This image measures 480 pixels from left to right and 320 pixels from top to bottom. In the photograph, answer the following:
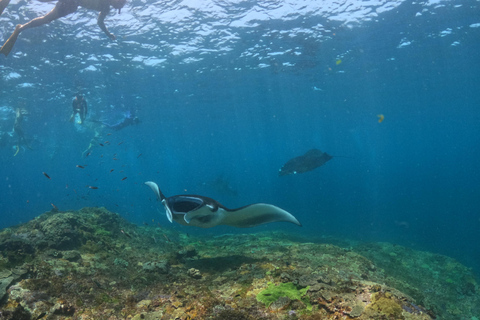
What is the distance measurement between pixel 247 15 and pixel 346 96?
24.2 m

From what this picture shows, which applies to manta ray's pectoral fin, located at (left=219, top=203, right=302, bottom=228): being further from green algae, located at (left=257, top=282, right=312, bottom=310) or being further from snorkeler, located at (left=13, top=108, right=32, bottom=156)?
snorkeler, located at (left=13, top=108, right=32, bottom=156)

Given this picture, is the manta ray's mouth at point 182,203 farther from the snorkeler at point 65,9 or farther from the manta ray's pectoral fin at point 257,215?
the snorkeler at point 65,9

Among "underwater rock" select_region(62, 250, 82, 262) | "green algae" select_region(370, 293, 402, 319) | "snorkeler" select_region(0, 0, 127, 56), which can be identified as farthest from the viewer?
"snorkeler" select_region(0, 0, 127, 56)

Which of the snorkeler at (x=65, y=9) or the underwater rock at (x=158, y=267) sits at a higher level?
the snorkeler at (x=65, y=9)

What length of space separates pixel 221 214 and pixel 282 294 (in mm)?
1773

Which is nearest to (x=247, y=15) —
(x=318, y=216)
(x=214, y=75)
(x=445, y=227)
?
(x=214, y=75)

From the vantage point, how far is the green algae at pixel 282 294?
9.87ft

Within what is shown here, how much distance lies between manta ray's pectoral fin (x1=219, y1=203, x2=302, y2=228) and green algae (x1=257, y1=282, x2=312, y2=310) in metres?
1.16

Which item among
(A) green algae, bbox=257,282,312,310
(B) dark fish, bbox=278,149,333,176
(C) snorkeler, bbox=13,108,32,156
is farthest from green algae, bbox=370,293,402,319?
(C) snorkeler, bbox=13,108,32,156

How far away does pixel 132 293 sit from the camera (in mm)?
3881

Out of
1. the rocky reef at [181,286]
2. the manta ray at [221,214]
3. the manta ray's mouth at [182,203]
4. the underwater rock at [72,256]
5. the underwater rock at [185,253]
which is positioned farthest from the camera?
the underwater rock at [185,253]

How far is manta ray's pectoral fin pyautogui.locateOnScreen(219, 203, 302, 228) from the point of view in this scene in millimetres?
4305

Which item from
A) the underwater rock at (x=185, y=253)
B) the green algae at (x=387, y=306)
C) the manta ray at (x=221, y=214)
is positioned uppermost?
the manta ray at (x=221, y=214)

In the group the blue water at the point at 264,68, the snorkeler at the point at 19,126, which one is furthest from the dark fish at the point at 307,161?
the snorkeler at the point at 19,126
